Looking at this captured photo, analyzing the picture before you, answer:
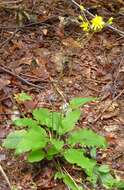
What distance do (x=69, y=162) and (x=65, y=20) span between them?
76.4 inches

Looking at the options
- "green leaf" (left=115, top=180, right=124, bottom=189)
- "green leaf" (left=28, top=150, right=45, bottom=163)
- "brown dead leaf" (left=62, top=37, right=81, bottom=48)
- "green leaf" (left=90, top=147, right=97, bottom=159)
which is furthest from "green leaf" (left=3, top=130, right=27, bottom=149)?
"brown dead leaf" (left=62, top=37, right=81, bottom=48)

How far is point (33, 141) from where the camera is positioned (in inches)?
125

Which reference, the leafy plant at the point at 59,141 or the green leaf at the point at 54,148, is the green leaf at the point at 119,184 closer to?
the leafy plant at the point at 59,141

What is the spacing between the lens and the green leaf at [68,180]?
3.16m

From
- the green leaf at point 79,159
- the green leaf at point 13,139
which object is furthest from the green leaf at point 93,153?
the green leaf at point 13,139

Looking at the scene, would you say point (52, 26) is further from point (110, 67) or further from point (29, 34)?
point (110, 67)

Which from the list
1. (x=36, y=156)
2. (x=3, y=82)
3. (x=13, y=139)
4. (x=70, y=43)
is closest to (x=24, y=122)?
(x=13, y=139)

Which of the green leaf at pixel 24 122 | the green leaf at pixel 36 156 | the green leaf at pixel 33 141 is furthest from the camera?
the green leaf at pixel 24 122

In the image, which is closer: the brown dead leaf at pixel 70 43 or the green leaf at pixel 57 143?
the green leaf at pixel 57 143

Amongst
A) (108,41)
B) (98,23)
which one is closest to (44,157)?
(98,23)

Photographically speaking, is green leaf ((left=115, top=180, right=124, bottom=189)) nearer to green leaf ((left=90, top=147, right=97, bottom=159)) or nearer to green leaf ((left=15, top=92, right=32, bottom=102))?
green leaf ((left=90, top=147, right=97, bottom=159))

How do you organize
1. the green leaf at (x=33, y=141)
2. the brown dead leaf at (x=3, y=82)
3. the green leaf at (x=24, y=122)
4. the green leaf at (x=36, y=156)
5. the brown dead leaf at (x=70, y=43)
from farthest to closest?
the brown dead leaf at (x=70, y=43) < the brown dead leaf at (x=3, y=82) < the green leaf at (x=24, y=122) < the green leaf at (x=36, y=156) < the green leaf at (x=33, y=141)

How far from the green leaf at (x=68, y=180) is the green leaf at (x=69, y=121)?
12.6 inches

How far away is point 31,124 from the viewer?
336cm
